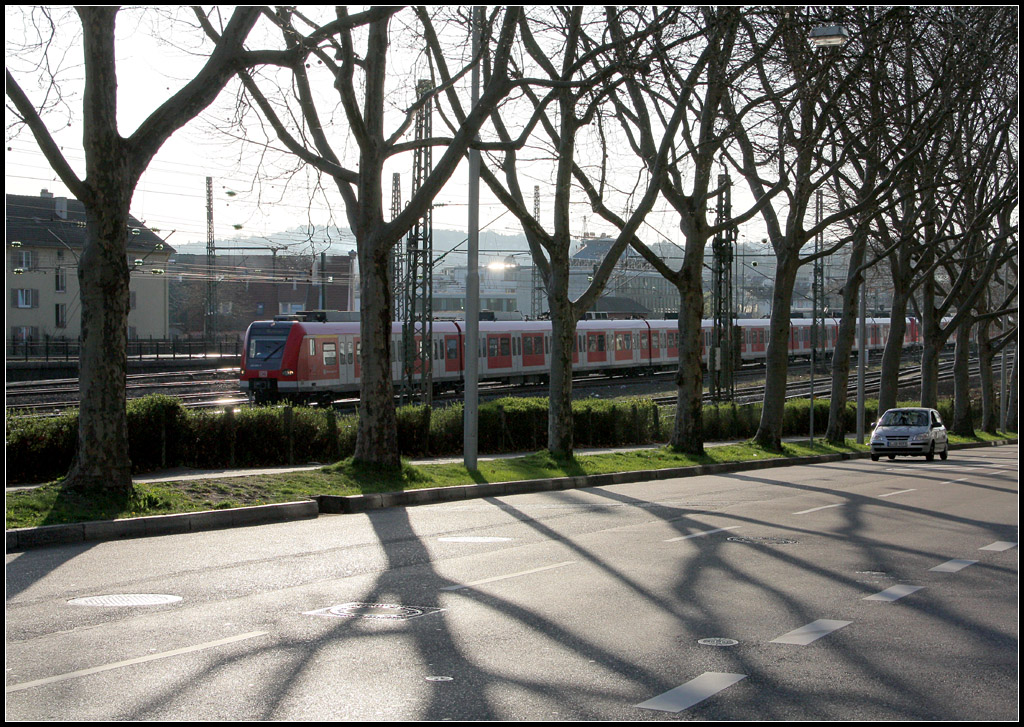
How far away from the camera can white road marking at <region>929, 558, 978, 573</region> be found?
394 inches

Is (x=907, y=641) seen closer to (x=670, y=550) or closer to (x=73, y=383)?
(x=670, y=550)

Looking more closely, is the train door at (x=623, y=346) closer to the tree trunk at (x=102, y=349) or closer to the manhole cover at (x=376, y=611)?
the tree trunk at (x=102, y=349)

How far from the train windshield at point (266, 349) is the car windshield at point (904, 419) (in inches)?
770

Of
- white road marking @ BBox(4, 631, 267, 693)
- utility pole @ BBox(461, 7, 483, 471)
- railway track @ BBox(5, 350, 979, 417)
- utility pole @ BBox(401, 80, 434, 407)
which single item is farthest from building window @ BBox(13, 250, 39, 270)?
white road marking @ BBox(4, 631, 267, 693)

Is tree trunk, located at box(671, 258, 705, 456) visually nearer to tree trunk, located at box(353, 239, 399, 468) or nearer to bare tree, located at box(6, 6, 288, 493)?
tree trunk, located at box(353, 239, 399, 468)

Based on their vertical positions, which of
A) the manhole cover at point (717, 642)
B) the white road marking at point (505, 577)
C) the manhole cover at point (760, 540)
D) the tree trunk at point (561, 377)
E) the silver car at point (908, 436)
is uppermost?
the tree trunk at point (561, 377)

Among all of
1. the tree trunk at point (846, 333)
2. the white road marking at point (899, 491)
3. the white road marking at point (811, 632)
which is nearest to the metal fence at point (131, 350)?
the tree trunk at point (846, 333)

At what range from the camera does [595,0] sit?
18.5 metres

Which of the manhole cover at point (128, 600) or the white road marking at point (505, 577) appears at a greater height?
the manhole cover at point (128, 600)

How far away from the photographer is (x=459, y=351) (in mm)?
45812

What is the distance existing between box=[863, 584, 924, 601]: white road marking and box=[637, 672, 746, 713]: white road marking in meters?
2.85

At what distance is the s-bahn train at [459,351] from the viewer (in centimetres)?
3812

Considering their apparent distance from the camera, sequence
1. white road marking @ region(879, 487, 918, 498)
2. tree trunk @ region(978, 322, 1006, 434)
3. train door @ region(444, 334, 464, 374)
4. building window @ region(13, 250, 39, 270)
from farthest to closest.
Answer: building window @ region(13, 250, 39, 270)
tree trunk @ region(978, 322, 1006, 434)
train door @ region(444, 334, 464, 374)
white road marking @ region(879, 487, 918, 498)

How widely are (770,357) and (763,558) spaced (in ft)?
65.1
